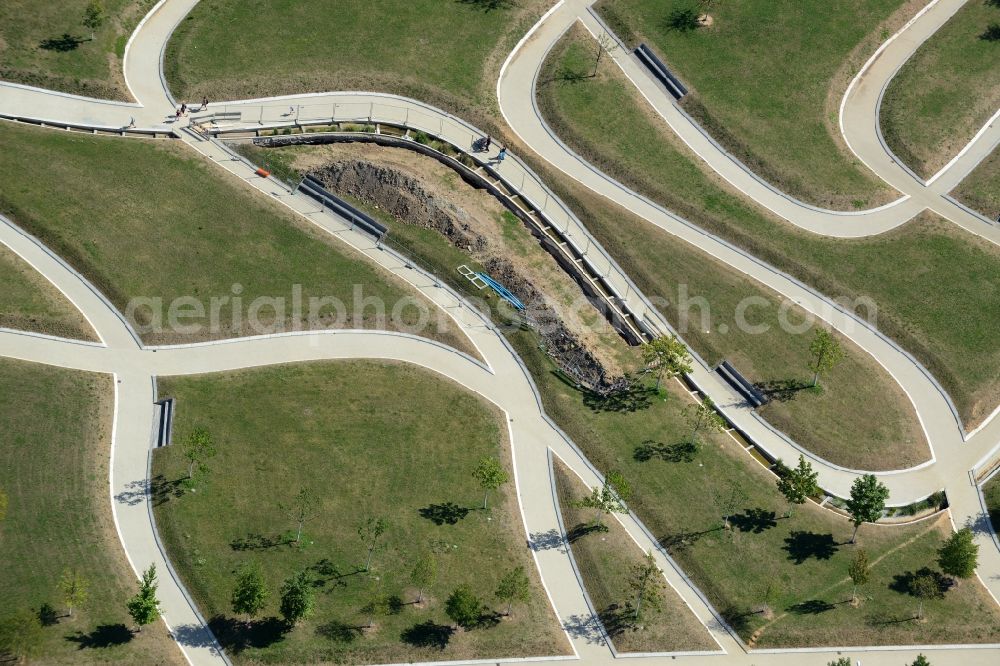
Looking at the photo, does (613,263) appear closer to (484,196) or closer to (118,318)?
(484,196)

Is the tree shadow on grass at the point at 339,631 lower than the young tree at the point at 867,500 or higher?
lower

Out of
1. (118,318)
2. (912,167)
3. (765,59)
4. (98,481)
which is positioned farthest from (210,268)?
(912,167)

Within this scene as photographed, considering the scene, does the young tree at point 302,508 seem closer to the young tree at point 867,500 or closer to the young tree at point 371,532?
the young tree at point 371,532

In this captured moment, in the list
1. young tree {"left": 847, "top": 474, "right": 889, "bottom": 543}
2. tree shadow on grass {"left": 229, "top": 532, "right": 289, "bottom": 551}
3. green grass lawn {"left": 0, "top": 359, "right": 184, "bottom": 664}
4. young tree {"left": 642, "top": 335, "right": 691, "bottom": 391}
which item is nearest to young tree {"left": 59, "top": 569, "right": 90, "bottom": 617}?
green grass lawn {"left": 0, "top": 359, "right": 184, "bottom": 664}

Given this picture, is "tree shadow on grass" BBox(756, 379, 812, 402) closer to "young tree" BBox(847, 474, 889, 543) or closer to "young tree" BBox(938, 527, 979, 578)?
"young tree" BBox(847, 474, 889, 543)

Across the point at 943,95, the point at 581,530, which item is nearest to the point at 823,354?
the point at 581,530

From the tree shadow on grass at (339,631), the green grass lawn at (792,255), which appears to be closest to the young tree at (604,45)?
the green grass lawn at (792,255)

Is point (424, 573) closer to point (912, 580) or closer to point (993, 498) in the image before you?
point (912, 580)
